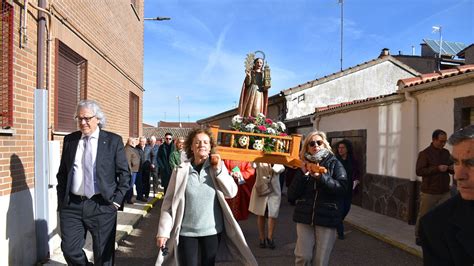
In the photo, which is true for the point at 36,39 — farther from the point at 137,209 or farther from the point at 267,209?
the point at 137,209

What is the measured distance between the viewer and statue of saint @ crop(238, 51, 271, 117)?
6.74 metres

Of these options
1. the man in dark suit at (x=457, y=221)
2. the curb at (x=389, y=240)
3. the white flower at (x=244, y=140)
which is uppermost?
the white flower at (x=244, y=140)

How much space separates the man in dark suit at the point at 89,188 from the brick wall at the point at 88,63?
973mm

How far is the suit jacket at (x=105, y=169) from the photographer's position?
4020 millimetres

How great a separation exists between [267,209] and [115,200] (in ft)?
9.64

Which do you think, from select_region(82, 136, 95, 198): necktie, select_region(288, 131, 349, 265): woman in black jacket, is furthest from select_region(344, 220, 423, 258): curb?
select_region(82, 136, 95, 198): necktie

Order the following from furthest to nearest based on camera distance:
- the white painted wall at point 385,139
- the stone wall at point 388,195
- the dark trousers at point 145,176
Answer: the dark trousers at point 145,176 < the white painted wall at point 385,139 < the stone wall at point 388,195

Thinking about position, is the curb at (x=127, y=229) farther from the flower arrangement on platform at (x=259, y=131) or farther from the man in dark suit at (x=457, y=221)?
the man in dark suit at (x=457, y=221)

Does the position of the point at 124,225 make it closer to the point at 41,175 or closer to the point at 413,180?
the point at 41,175

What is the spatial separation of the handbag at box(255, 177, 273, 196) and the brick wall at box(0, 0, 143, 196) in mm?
3167

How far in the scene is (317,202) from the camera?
3.96 metres

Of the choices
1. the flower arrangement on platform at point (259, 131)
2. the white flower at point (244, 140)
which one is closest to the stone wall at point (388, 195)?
the flower arrangement on platform at point (259, 131)

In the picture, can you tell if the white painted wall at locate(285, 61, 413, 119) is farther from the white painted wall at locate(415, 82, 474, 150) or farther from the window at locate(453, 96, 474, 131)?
the window at locate(453, 96, 474, 131)

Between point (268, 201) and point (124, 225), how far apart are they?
2.86 meters
